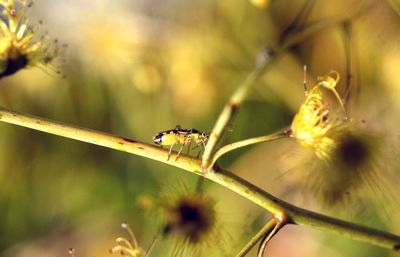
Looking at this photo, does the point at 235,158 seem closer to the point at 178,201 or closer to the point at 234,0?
the point at 234,0

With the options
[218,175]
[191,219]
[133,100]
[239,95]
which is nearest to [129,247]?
[191,219]

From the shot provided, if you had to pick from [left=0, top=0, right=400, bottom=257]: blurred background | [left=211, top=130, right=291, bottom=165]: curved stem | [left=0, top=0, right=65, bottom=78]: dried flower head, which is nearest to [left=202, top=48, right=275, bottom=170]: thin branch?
[left=211, top=130, right=291, bottom=165]: curved stem

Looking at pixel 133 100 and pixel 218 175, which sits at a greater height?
pixel 133 100

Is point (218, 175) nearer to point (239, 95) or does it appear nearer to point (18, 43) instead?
point (239, 95)

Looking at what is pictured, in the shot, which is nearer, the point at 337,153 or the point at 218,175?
the point at 218,175

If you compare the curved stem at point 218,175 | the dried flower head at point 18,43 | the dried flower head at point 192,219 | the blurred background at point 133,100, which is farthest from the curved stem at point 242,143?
the blurred background at point 133,100

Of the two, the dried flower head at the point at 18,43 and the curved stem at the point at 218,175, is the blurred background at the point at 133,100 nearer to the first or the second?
the dried flower head at the point at 18,43
